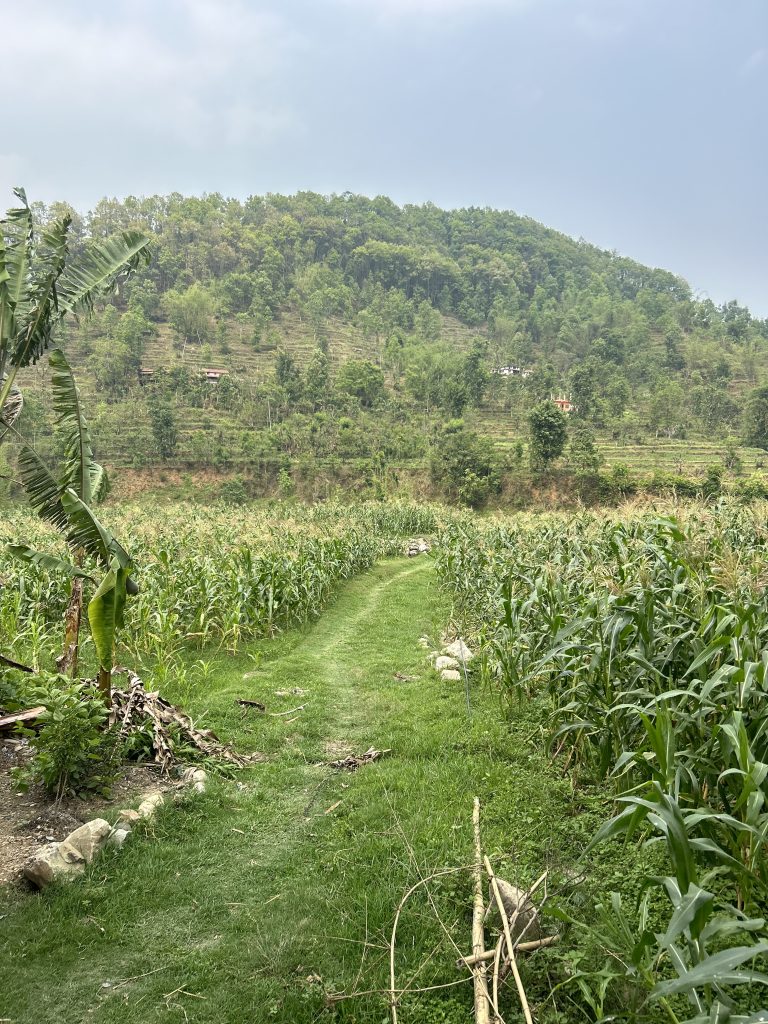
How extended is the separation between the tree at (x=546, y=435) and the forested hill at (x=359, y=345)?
4.30 metres

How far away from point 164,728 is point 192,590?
502 centimetres

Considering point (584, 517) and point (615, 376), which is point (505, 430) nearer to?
point (615, 376)

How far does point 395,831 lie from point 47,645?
683 cm

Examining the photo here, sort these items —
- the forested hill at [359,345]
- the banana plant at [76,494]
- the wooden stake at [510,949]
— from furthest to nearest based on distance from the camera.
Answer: the forested hill at [359,345], the banana plant at [76,494], the wooden stake at [510,949]

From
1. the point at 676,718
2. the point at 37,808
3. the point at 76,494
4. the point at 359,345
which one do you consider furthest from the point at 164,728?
the point at 359,345

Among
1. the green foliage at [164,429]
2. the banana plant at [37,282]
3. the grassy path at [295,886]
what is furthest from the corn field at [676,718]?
the green foliage at [164,429]

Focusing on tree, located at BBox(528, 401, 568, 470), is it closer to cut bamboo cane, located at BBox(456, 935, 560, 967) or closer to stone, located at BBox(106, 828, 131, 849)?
stone, located at BBox(106, 828, 131, 849)

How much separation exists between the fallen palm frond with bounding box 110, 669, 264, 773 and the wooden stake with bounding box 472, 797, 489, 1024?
273cm

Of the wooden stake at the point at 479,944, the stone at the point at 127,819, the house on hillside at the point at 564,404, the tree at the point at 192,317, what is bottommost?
the stone at the point at 127,819

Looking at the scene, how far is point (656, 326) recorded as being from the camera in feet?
247

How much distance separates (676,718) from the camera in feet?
11.2

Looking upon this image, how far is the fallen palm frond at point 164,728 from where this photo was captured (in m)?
5.15

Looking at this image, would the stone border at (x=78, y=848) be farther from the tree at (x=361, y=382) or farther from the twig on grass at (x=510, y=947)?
the tree at (x=361, y=382)

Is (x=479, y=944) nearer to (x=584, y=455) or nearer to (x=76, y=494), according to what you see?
(x=76, y=494)
